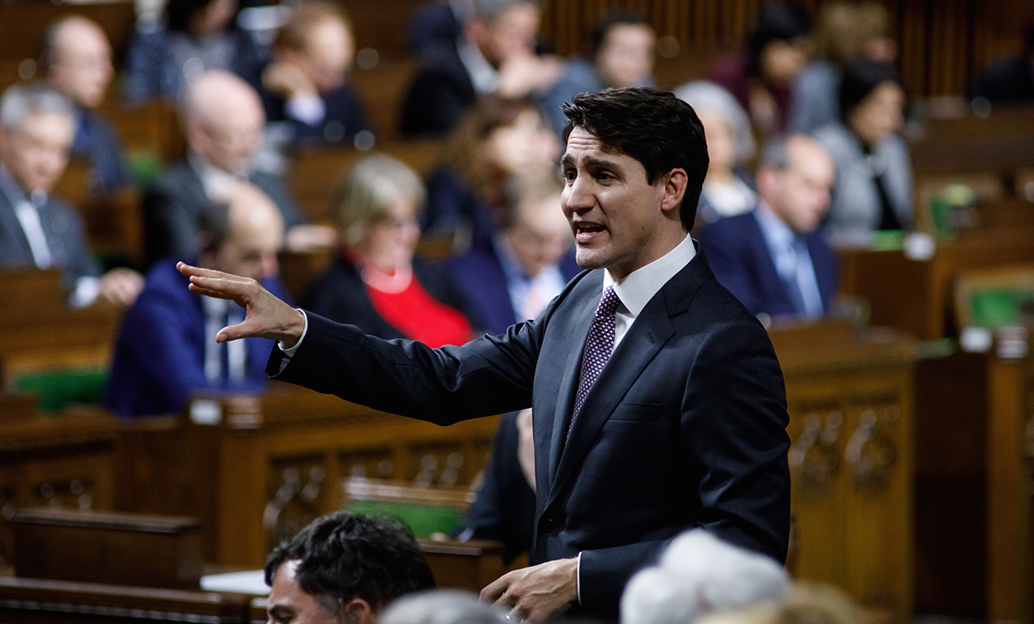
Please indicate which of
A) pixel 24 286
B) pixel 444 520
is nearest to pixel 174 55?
pixel 24 286

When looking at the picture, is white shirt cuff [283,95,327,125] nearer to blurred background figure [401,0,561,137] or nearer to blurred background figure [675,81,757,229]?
blurred background figure [401,0,561,137]

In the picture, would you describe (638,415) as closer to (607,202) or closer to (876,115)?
(607,202)

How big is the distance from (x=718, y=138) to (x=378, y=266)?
1380 mm

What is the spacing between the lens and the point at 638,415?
66.4 inches

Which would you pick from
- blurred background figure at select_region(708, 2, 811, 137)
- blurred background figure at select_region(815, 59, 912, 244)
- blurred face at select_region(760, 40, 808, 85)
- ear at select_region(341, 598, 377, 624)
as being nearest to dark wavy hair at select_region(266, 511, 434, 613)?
ear at select_region(341, 598, 377, 624)

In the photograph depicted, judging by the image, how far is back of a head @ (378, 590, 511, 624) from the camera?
109 cm

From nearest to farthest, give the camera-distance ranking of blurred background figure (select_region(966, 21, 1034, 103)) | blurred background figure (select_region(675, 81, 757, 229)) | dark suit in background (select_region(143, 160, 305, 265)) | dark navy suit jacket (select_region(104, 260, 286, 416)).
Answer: dark navy suit jacket (select_region(104, 260, 286, 416)) < dark suit in background (select_region(143, 160, 305, 265)) < blurred background figure (select_region(675, 81, 757, 229)) < blurred background figure (select_region(966, 21, 1034, 103))

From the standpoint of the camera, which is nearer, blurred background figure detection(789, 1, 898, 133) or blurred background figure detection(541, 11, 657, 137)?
blurred background figure detection(541, 11, 657, 137)

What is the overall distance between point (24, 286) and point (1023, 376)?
9.18 ft

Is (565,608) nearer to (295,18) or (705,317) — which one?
(705,317)

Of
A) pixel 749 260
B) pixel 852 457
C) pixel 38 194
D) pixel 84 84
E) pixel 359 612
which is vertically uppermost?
pixel 84 84

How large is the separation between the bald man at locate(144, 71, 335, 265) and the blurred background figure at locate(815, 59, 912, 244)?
6.91ft

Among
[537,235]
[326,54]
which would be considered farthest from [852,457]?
[326,54]

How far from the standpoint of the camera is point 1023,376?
4.34 metres
